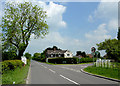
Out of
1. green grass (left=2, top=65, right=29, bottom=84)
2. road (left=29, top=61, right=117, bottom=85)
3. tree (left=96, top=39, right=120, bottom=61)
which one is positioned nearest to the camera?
green grass (left=2, top=65, right=29, bottom=84)

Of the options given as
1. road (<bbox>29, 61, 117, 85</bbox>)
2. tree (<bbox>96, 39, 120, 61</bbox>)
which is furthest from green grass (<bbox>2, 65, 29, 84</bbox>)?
tree (<bbox>96, 39, 120, 61</bbox>)

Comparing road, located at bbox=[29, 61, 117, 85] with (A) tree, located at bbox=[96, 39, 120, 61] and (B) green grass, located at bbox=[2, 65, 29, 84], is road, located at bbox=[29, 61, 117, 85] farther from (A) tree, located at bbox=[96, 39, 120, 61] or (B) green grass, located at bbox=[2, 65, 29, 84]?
(A) tree, located at bbox=[96, 39, 120, 61]

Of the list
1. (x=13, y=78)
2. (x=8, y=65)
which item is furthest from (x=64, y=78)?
(x=8, y=65)

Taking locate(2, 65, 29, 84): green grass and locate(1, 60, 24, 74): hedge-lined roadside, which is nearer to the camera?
locate(2, 65, 29, 84): green grass

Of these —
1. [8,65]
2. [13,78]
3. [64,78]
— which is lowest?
[64,78]

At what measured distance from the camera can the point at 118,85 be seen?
32.0 ft

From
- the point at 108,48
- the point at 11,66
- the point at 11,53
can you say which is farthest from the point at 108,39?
the point at 11,66

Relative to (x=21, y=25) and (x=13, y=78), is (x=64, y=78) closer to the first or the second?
(x=13, y=78)

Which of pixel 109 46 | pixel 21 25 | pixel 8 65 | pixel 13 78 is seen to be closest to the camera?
pixel 13 78

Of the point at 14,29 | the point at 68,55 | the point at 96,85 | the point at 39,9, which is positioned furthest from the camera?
the point at 68,55

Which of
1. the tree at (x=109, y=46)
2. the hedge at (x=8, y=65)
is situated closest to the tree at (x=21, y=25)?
the hedge at (x=8, y=65)

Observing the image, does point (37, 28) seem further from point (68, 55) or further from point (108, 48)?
point (68, 55)

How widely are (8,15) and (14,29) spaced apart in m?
3.97

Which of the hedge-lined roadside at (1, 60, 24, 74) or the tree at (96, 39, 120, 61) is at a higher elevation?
the tree at (96, 39, 120, 61)
